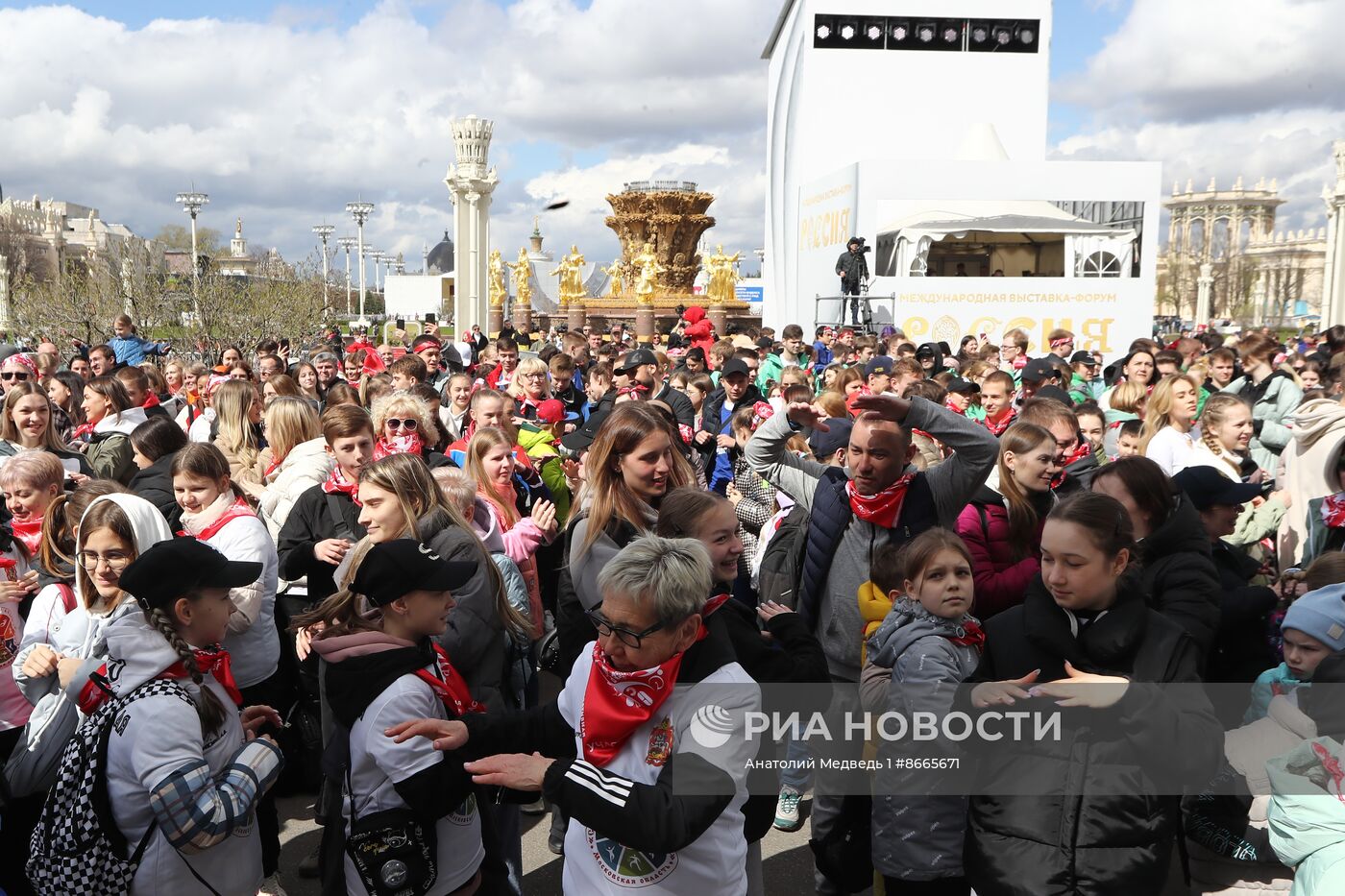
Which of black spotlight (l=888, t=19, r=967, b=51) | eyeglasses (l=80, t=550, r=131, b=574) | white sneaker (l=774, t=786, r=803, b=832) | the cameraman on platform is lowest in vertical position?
white sneaker (l=774, t=786, r=803, b=832)

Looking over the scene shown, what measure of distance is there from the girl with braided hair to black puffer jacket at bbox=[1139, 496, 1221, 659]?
2.99m

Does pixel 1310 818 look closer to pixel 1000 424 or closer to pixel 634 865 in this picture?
pixel 634 865

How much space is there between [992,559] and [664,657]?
205cm

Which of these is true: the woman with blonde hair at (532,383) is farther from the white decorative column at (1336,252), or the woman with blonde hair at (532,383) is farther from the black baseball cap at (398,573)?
the white decorative column at (1336,252)

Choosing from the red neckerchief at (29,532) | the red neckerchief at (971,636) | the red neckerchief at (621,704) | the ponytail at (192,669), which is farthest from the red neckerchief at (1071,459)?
the red neckerchief at (29,532)

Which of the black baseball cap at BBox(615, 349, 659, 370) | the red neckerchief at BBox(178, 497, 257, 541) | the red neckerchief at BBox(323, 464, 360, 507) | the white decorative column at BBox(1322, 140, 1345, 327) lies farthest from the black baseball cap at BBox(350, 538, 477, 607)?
the white decorative column at BBox(1322, 140, 1345, 327)

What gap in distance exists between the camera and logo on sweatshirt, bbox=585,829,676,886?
93.4 inches

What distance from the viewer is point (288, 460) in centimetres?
546

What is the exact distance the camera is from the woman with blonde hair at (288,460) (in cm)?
526

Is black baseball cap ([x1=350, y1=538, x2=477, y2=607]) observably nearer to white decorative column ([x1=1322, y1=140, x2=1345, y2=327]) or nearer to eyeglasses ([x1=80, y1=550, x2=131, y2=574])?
eyeglasses ([x1=80, y1=550, x2=131, y2=574])

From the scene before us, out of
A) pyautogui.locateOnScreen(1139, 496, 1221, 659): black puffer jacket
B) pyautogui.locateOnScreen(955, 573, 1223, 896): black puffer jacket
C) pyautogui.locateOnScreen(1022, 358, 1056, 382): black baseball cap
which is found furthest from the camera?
pyautogui.locateOnScreen(1022, 358, 1056, 382): black baseball cap

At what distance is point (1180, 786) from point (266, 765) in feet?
8.38

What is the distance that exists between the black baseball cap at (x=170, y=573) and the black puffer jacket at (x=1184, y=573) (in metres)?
3.10

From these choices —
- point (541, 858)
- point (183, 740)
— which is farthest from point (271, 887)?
point (183, 740)
